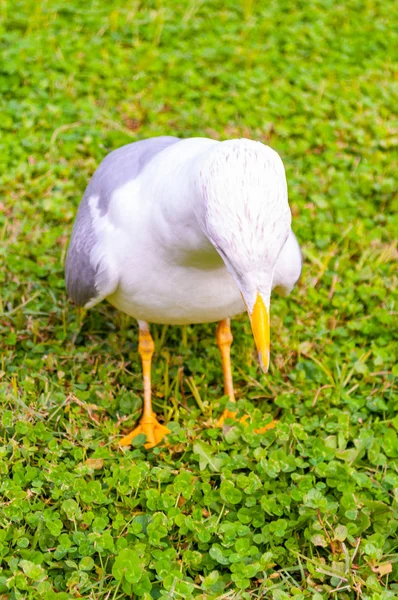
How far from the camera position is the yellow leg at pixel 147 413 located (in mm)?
3344

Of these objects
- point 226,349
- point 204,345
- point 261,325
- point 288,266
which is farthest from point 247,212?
point 204,345

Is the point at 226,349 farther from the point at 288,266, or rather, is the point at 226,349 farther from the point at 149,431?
the point at 288,266

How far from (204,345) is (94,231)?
978mm

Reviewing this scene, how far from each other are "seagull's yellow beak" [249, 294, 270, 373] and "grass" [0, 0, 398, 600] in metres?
0.70

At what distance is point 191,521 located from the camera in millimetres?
2771

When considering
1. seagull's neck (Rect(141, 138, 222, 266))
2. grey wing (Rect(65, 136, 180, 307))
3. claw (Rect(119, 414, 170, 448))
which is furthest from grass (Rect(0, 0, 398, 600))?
seagull's neck (Rect(141, 138, 222, 266))

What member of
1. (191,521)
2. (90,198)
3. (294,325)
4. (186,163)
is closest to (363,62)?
(294,325)

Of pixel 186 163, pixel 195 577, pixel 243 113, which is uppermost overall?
pixel 186 163

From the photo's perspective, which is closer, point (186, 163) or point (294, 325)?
point (186, 163)

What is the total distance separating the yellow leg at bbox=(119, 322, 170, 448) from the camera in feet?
11.0

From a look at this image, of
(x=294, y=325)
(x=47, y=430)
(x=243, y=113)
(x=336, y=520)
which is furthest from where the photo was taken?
(x=243, y=113)

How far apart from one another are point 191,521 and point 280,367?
1.13m

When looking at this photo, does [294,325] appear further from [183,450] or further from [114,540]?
[114,540]

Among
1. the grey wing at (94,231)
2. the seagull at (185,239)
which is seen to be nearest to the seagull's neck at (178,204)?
the seagull at (185,239)
